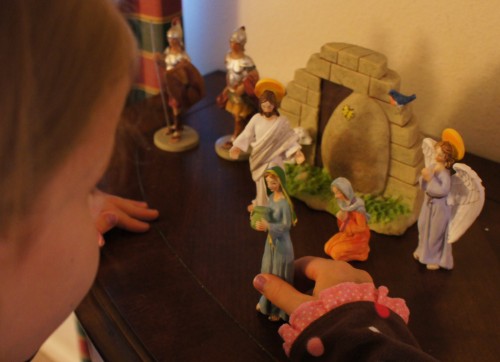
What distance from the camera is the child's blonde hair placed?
11.7 inches

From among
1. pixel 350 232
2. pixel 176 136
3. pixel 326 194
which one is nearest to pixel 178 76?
pixel 176 136

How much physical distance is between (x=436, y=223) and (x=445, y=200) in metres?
0.04

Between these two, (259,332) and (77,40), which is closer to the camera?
(77,40)

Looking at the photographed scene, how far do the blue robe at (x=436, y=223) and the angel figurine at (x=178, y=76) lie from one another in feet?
1.67

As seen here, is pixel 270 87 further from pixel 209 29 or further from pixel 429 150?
pixel 209 29

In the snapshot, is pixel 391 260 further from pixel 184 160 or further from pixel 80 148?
pixel 80 148

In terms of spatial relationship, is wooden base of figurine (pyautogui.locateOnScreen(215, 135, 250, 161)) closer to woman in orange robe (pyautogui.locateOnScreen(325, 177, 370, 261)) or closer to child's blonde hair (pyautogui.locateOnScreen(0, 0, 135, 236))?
woman in orange robe (pyautogui.locateOnScreen(325, 177, 370, 261))

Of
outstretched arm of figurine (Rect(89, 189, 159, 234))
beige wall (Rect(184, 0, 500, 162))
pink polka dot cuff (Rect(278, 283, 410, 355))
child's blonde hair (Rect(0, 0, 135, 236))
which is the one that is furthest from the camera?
beige wall (Rect(184, 0, 500, 162))

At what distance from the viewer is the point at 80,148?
365mm

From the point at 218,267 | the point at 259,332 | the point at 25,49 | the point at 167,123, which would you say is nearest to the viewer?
the point at 25,49

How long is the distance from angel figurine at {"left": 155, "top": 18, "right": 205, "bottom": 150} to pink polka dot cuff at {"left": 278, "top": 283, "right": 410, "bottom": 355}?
0.57 m

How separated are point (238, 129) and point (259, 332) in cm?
48

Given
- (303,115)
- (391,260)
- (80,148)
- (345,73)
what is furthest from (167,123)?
(80,148)

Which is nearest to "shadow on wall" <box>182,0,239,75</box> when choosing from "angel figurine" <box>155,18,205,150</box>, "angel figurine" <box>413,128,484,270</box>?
"angel figurine" <box>155,18,205,150</box>
